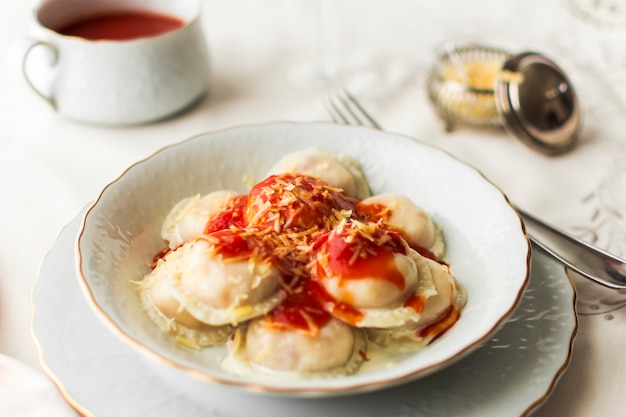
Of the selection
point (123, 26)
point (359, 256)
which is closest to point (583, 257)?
point (359, 256)

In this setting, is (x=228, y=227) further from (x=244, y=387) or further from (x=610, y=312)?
(x=610, y=312)

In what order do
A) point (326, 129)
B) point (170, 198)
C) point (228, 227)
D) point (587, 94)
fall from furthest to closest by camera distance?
point (587, 94)
point (326, 129)
point (170, 198)
point (228, 227)

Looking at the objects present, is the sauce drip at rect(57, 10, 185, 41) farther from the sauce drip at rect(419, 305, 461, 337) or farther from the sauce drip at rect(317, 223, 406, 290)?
the sauce drip at rect(419, 305, 461, 337)

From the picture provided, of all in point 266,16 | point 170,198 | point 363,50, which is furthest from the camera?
point 266,16

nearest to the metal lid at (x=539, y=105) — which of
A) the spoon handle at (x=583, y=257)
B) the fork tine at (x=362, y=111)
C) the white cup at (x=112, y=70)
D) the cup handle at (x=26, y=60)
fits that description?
the fork tine at (x=362, y=111)

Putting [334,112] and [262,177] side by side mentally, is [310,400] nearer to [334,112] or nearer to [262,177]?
[262,177]

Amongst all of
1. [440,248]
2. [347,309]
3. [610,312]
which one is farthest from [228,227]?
[610,312]

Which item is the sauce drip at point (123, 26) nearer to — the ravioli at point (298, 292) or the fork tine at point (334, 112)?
the fork tine at point (334, 112)
